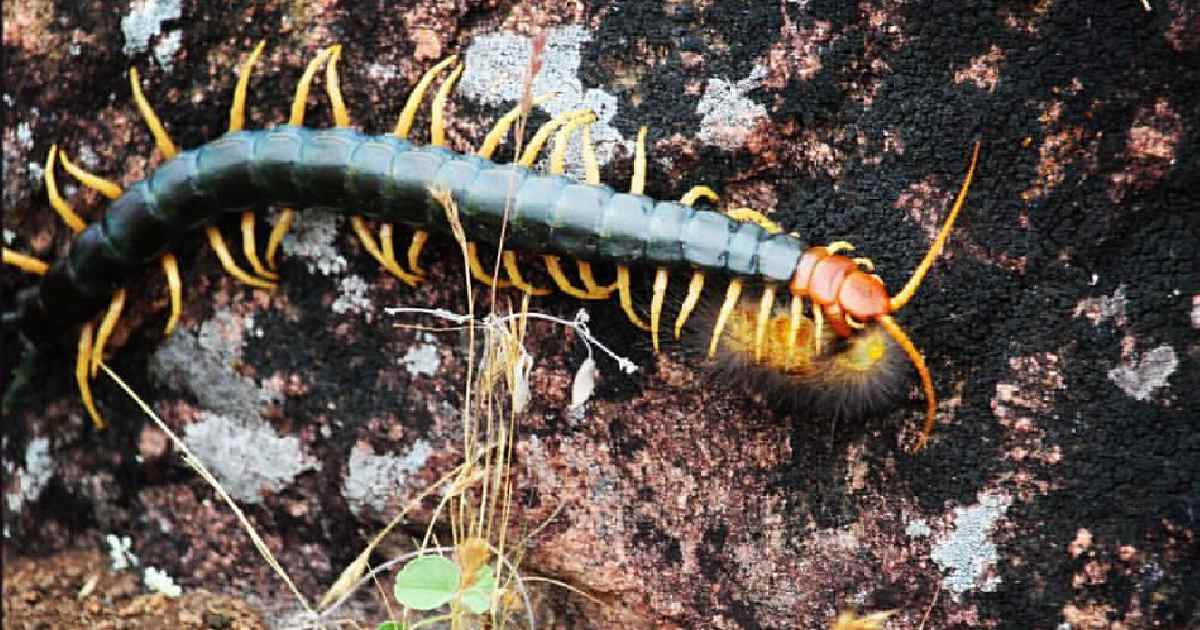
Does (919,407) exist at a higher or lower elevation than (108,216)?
higher

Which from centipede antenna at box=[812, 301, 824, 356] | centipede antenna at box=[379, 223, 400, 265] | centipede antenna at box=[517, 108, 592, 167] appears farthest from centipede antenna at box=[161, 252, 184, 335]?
centipede antenna at box=[812, 301, 824, 356]

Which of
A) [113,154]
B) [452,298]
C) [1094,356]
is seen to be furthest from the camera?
[113,154]

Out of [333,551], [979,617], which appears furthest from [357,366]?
[979,617]

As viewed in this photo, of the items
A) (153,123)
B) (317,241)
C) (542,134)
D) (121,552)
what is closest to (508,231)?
(542,134)

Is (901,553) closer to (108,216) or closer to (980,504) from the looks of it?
(980,504)

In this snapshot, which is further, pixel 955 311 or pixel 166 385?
pixel 166 385
